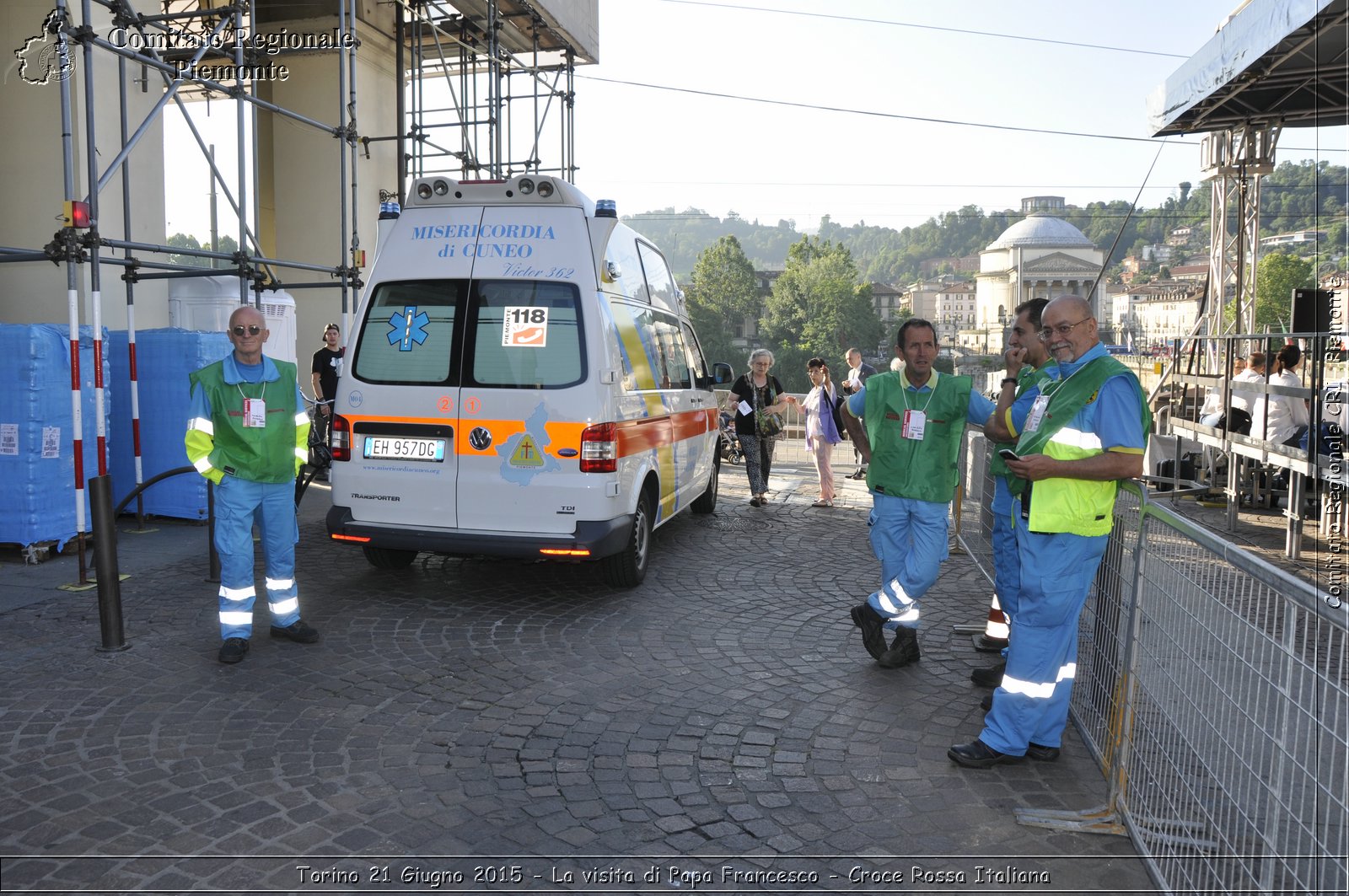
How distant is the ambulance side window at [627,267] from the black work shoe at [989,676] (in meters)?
3.40

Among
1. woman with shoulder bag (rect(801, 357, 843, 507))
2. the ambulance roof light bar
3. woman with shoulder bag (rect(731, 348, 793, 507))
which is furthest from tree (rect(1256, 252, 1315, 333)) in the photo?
the ambulance roof light bar

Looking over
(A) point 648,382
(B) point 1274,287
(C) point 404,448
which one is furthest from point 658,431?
(B) point 1274,287

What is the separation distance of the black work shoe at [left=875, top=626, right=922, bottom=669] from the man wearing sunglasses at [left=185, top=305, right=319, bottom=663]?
3339 millimetres

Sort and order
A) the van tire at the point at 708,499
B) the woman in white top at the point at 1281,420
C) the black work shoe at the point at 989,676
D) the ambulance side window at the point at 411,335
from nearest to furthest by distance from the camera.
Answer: the black work shoe at the point at 989,676 < the ambulance side window at the point at 411,335 < the woman in white top at the point at 1281,420 < the van tire at the point at 708,499

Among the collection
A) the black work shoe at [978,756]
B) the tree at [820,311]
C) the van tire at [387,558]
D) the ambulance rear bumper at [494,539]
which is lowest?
the black work shoe at [978,756]

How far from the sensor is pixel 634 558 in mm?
6797

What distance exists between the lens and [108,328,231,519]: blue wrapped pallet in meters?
8.76

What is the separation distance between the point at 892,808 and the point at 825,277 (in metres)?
129

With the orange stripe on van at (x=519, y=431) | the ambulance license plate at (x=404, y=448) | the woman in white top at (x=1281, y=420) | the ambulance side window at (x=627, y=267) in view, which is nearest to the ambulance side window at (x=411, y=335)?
the orange stripe on van at (x=519, y=431)

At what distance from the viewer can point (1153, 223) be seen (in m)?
58.5

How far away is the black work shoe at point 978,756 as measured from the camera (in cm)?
391

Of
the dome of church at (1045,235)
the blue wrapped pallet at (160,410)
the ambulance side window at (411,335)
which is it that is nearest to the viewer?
the ambulance side window at (411,335)

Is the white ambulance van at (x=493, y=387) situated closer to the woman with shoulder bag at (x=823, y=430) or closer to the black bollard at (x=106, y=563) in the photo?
the black bollard at (x=106, y=563)

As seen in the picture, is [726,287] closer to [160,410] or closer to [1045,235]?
[1045,235]
